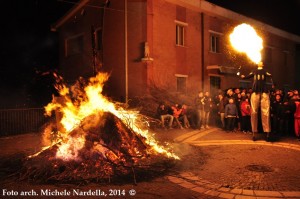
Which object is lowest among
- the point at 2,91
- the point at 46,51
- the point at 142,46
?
the point at 2,91

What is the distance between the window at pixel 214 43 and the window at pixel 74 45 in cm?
959

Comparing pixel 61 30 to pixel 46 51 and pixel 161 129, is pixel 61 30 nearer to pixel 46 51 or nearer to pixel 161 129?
pixel 46 51

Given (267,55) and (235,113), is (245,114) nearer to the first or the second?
(235,113)

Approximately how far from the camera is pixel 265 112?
33.3ft

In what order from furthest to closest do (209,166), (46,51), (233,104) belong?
(46,51), (233,104), (209,166)

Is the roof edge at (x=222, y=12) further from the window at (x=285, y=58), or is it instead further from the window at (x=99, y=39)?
the window at (x=99, y=39)

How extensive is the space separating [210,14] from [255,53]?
9.42 meters

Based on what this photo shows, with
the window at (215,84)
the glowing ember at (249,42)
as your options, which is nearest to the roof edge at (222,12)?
the window at (215,84)

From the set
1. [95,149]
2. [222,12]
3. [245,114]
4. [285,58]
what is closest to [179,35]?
[222,12]

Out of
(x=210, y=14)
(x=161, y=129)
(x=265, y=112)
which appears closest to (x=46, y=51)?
(x=210, y=14)

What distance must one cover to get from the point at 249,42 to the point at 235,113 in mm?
3185

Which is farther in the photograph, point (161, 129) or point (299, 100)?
point (161, 129)

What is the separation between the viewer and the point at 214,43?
2072 cm

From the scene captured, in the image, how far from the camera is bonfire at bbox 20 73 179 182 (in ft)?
21.4
